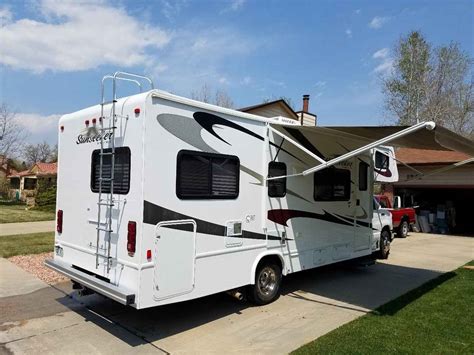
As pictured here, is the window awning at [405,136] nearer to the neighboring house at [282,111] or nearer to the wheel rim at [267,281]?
the wheel rim at [267,281]

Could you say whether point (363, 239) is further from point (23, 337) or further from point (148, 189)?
point (23, 337)

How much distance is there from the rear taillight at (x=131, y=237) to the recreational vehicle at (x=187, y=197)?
1 centimetres

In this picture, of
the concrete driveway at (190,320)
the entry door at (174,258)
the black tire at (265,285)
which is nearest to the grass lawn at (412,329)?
the concrete driveway at (190,320)

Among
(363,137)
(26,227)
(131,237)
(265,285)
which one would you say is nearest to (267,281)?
(265,285)

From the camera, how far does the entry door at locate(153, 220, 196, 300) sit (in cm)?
486

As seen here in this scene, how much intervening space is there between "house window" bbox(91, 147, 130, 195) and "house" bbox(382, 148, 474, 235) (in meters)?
12.7

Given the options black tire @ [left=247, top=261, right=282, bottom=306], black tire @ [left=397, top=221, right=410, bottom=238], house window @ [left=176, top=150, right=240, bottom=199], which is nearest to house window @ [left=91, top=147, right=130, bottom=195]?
house window @ [left=176, top=150, right=240, bottom=199]

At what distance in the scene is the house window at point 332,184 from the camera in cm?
754

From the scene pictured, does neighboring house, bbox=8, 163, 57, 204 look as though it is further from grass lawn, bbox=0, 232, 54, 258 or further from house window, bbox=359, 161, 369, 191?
house window, bbox=359, 161, 369, 191

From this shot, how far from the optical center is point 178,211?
509cm

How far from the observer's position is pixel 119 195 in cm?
513

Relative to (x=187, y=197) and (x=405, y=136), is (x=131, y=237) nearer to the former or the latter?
(x=187, y=197)

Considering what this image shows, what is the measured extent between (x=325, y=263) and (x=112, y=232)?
409cm

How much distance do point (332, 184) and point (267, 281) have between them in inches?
95.1
